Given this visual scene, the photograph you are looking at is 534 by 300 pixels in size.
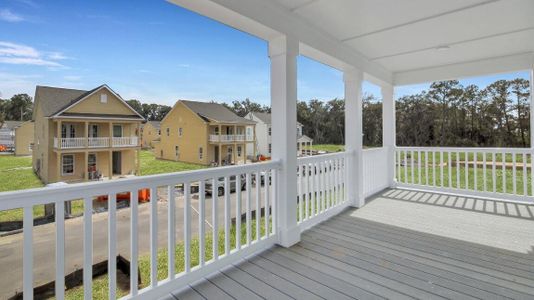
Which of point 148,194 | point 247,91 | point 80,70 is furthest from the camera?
point 247,91

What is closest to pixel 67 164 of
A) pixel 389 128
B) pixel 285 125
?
pixel 285 125

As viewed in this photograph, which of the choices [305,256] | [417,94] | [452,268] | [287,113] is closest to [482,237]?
[452,268]

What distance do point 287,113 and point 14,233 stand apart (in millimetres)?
2080

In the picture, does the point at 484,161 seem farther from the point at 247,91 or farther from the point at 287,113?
the point at 247,91

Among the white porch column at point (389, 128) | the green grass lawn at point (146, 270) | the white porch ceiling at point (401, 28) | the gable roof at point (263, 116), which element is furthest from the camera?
the white porch column at point (389, 128)

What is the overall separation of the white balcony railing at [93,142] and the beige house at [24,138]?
0.37ft

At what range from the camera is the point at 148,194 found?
1.87m

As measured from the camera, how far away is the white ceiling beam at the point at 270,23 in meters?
2.07

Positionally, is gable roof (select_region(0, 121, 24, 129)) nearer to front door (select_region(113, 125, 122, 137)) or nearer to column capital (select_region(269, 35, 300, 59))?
front door (select_region(113, 125, 122, 137))

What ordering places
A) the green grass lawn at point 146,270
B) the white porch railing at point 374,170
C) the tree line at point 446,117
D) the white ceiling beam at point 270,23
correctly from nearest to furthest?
the green grass lawn at point 146,270 → the white ceiling beam at point 270,23 → the tree line at point 446,117 → the white porch railing at point 374,170

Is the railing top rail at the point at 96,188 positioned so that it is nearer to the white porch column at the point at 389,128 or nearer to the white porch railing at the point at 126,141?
the white porch railing at the point at 126,141

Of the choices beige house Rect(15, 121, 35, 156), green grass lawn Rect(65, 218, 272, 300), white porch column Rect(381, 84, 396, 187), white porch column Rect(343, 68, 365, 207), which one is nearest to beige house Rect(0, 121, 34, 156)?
beige house Rect(15, 121, 35, 156)

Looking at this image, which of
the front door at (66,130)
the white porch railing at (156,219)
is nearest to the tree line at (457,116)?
the white porch railing at (156,219)

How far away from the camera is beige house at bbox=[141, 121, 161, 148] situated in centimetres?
138
